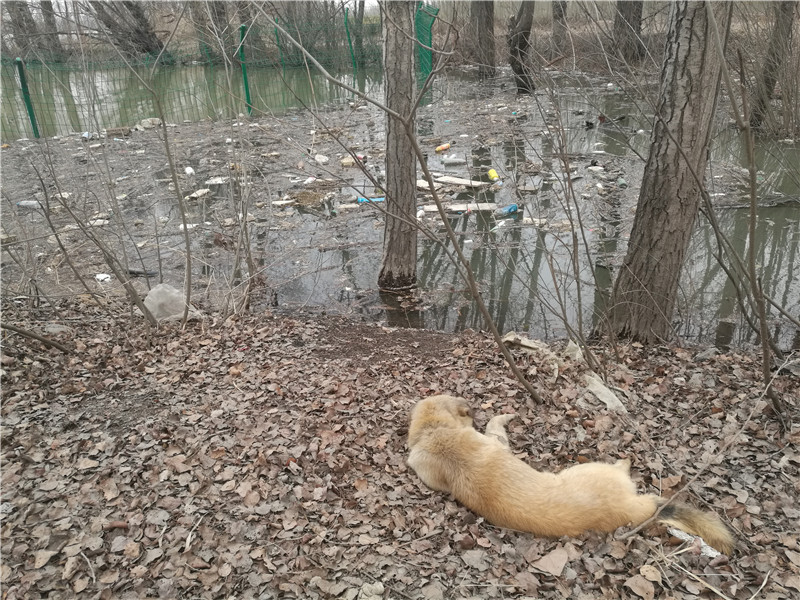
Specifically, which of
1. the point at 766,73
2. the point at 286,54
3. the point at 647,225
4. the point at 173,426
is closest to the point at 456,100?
the point at 286,54

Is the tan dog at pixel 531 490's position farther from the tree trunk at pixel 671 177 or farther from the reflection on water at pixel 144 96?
the reflection on water at pixel 144 96

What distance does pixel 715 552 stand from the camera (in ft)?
9.58

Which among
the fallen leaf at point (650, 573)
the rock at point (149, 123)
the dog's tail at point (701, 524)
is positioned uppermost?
the rock at point (149, 123)

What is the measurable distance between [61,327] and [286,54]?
14.2 metres

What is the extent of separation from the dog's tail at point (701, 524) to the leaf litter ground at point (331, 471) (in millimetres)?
83

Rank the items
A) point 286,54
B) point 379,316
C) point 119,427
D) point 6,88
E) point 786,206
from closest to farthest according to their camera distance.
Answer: point 119,427 < point 379,316 < point 786,206 < point 6,88 < point 286,54

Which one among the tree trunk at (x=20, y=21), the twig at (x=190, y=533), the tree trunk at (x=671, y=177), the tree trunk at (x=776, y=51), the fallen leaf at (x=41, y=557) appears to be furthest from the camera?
the tree trunk at (x=776, y=51)

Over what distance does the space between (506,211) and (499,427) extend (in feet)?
19.6

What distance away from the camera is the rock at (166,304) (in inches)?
241

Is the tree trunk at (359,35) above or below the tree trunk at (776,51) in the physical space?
above

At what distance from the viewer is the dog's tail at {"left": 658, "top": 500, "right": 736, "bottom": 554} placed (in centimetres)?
294

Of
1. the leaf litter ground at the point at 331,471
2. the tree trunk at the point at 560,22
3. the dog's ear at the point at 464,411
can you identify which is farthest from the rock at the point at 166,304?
the tree trunk at the point at 560,22

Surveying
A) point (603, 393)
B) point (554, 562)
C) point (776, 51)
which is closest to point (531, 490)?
point (554, 562)

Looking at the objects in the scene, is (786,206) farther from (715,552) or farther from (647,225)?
(715,552)
